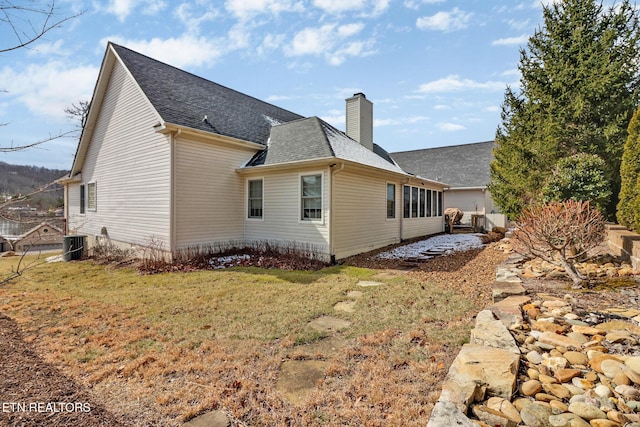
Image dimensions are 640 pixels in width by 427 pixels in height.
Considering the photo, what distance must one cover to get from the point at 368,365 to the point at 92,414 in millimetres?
2445

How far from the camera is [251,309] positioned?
16.4 feet

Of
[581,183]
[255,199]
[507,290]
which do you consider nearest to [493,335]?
[507,290]

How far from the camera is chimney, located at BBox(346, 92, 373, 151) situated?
13.3 m

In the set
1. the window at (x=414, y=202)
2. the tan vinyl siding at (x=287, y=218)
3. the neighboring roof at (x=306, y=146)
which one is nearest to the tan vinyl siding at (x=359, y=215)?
the tan vinyl siding at (x=287, y=218)

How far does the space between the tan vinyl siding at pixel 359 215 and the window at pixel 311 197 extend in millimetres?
511

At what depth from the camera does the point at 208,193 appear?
390 inches

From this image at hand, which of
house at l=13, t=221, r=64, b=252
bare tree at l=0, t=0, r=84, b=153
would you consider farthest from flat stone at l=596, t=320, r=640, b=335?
bare tree at l=0, t=0, r=84, b=153

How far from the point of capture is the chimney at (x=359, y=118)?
43.7 feet

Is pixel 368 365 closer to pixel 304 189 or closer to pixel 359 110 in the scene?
pixel 304 189

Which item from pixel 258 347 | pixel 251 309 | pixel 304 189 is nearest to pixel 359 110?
pixel 304 189

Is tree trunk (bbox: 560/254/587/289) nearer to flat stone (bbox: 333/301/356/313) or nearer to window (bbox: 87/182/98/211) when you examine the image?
flat stone (bbox: 333/301/356/313)

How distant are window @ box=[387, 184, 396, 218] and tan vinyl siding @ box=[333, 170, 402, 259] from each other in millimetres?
251

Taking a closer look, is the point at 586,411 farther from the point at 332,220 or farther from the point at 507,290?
the point at 332,220

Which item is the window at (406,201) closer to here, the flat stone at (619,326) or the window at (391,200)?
the window at (391,200)
